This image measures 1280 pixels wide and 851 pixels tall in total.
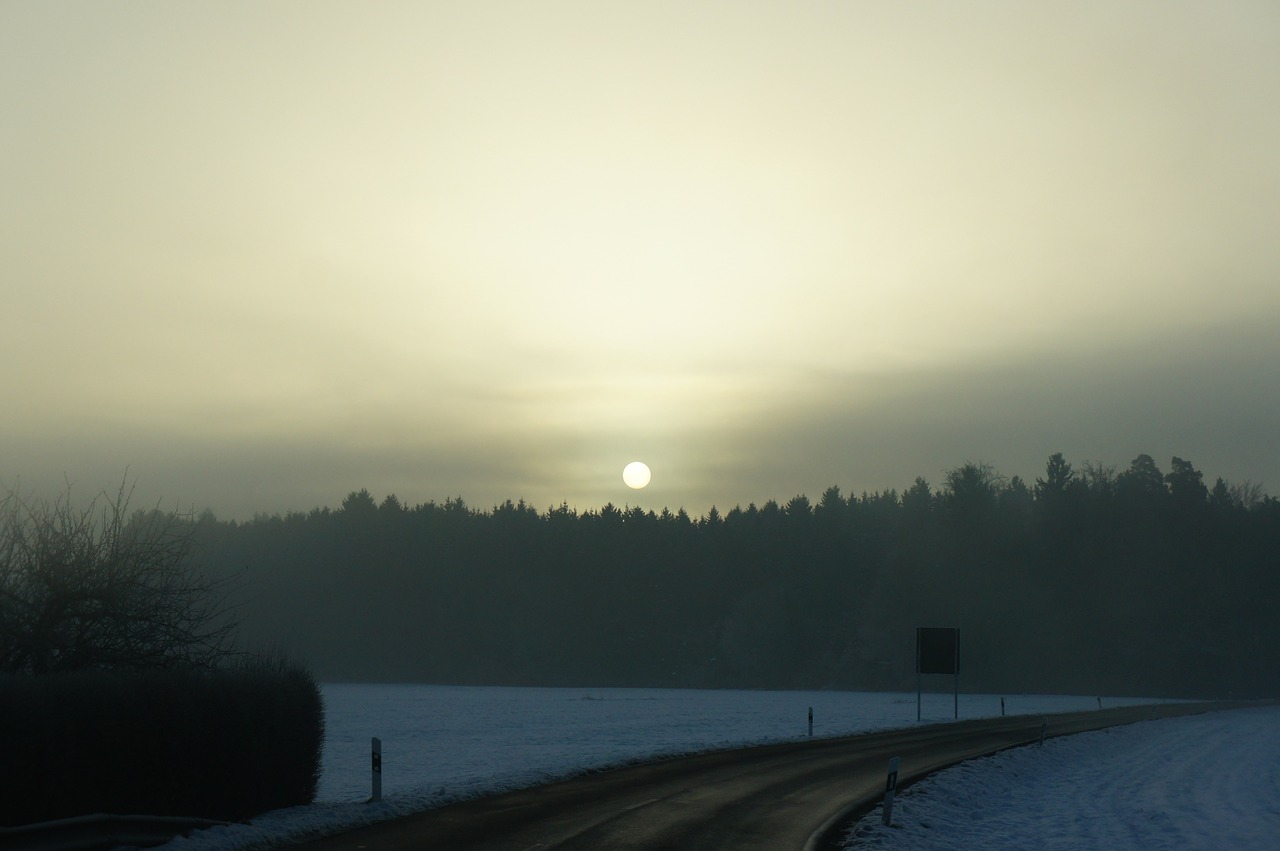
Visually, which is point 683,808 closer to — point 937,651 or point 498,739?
point 498,739

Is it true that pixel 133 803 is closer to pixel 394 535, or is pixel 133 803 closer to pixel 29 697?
pixel 29 697

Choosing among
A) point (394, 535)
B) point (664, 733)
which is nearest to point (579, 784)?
point (664, 733)

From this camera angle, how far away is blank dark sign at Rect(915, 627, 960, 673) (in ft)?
179

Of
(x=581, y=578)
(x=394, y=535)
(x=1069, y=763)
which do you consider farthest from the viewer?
(x=394, y=535)

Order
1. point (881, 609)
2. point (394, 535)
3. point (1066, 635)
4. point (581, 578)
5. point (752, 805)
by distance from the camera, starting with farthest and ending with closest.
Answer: point (394, 535) < point (581, 578) < point (881, 609) < point (1066, 635) < point (752, 805)

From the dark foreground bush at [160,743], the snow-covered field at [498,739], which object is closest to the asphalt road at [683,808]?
the snow-covered field at [498,739]

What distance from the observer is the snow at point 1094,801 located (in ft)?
61.8

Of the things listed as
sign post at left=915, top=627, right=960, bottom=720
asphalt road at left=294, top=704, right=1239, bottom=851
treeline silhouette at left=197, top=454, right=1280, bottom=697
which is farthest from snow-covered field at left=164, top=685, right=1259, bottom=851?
treeline silhouette at left=197, top=454, right=1280, bottom=697

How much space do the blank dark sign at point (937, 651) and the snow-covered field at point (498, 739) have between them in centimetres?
272

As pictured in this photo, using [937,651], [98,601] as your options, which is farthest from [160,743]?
[937,651]

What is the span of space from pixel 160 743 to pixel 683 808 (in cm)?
974

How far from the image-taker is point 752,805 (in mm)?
20953

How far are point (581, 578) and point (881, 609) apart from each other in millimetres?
49540

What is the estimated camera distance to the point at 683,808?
20328mm
